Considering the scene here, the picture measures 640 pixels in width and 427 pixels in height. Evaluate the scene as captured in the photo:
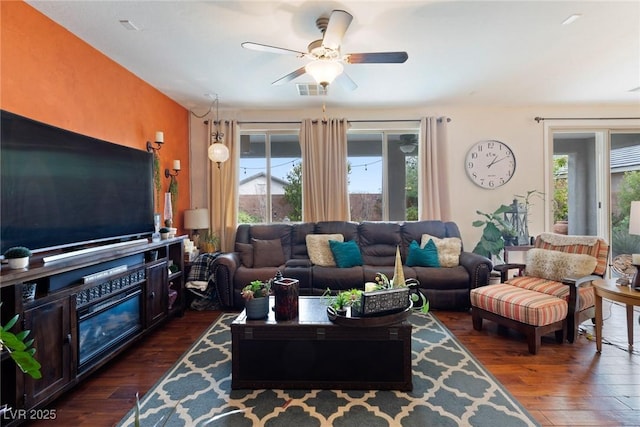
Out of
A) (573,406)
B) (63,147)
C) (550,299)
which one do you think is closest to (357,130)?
(550,299)

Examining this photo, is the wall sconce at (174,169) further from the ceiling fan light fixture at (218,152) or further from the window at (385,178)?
the window at (385,178)

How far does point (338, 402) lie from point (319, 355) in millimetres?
294

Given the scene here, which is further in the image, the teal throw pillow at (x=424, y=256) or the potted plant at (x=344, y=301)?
the teal throw pillow at (x=424, y=256)

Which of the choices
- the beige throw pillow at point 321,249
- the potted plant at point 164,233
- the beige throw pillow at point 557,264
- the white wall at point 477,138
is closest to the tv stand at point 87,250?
the potted plant at point 164,233

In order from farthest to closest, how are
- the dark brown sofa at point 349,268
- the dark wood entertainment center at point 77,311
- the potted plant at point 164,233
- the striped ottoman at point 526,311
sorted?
the dark brown sofa at point 349,268
the potted plant at point 164,233
the striped ottoman at point 526,311
the dark wood entertainment center at point 77,311

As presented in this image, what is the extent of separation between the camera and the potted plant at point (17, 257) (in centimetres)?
167

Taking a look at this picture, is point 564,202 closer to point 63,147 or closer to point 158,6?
→ point 158,6

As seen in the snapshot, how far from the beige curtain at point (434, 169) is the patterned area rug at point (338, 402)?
2.41 m

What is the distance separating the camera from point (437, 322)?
3.24 meters

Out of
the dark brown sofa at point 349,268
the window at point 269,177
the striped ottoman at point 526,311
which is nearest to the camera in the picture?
the striped ottoman at point 526,311

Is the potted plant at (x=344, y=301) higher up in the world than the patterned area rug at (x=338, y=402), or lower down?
higher up

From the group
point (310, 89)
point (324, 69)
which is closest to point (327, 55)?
point (324, 69)

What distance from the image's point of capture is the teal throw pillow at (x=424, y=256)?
3776mm

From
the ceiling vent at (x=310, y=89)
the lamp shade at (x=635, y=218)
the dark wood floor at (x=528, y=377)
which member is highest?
the ceiling vent at (x=310, y=89)
